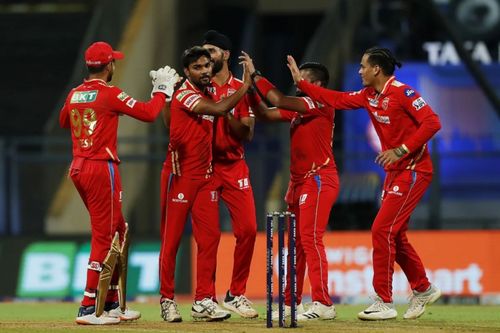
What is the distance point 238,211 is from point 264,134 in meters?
11.3

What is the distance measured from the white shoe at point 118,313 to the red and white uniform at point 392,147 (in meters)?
2.10

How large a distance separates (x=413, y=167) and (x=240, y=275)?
179cm

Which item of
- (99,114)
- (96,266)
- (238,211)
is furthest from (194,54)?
(96,266)

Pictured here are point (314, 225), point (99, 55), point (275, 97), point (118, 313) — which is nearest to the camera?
point (99, 55)

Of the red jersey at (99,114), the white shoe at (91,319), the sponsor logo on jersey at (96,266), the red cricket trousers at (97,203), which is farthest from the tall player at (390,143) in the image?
the sponsor logo on jersey at (96,266)

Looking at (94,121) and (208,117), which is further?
(208,117)

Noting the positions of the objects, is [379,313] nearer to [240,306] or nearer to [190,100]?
[240,306]

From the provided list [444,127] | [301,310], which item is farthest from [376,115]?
[444,127]

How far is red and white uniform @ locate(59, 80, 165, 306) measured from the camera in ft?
39.0

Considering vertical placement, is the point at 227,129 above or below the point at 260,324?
above

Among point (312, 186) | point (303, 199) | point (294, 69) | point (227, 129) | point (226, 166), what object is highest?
point (294, 69)

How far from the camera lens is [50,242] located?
18375mm

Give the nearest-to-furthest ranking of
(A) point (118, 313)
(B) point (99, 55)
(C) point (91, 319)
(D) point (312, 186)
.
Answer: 1. (C) point (91, 319)
2. (B) point (99, 55)
3. (A) point (118, 313)
4. (D) point (312, 186)

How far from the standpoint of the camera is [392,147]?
12508 millimetres
